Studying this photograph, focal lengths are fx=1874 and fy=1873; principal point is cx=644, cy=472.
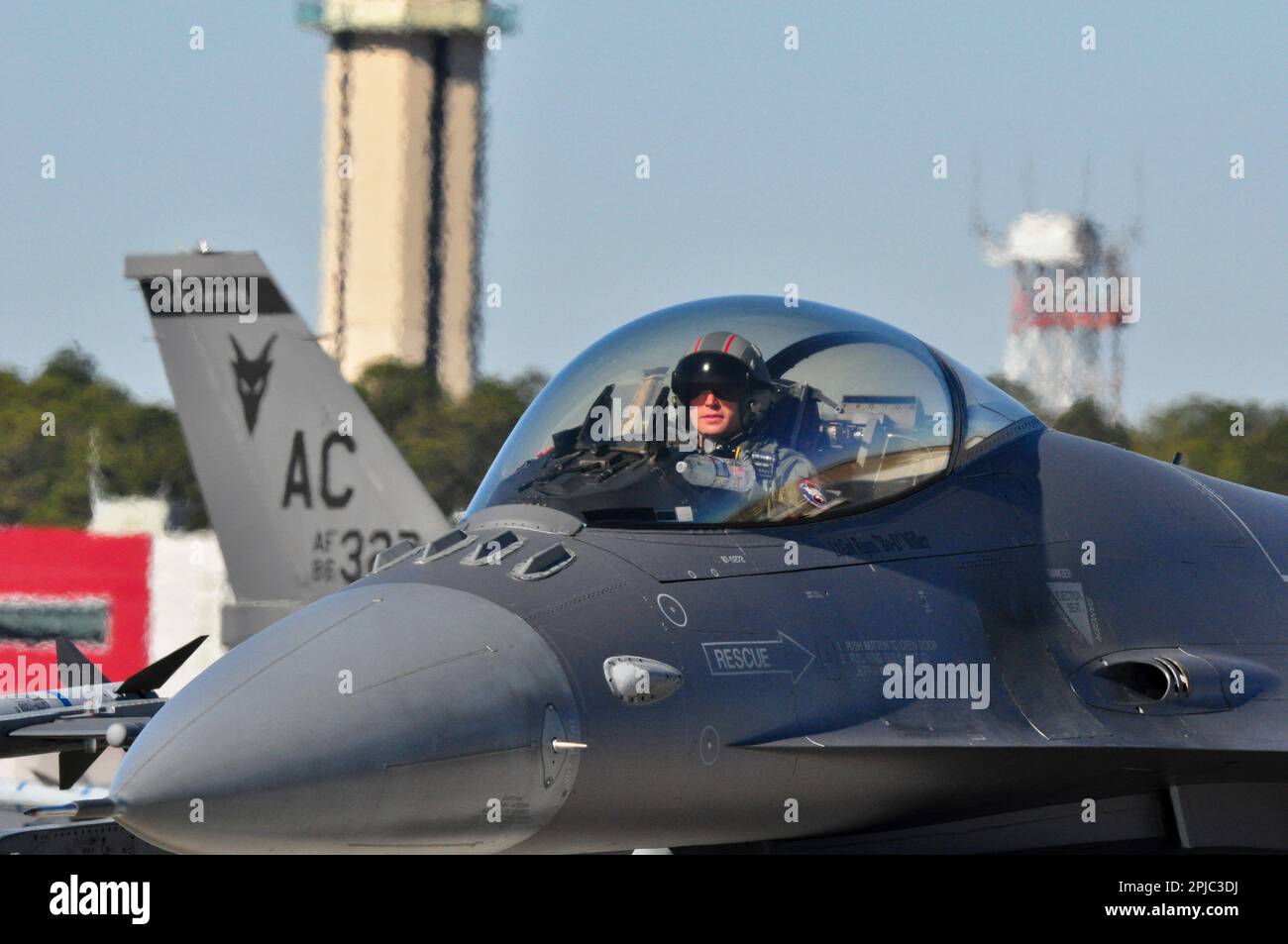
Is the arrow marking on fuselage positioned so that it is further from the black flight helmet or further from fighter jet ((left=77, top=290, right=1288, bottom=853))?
the black flight helmet

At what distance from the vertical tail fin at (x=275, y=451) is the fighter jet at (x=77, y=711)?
217 inches

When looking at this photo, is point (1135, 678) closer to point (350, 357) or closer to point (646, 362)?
point (646, 362)

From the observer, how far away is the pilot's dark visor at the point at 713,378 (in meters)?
7.33

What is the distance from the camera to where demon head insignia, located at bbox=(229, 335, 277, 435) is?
18.2 m

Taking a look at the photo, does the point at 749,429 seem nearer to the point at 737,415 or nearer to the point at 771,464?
the point at 737,415

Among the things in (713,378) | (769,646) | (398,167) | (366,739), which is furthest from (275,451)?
(398,167)

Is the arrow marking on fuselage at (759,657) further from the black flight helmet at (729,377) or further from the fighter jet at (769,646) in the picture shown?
the black flight helmet at (729,377)

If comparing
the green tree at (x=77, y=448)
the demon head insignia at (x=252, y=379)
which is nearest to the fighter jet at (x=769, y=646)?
the demon head insignia at (x=252, y=379)

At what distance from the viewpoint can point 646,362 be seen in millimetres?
7516

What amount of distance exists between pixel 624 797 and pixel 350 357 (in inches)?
1489

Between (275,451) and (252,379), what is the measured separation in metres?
0.74

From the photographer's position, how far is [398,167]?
52.2m

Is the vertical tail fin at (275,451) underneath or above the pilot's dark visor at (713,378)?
underneath

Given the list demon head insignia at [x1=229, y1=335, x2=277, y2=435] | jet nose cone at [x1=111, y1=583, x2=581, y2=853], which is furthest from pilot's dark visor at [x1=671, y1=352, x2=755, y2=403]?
demon head insignia at [x1=229, y1=335, x2=277, y2=435]
